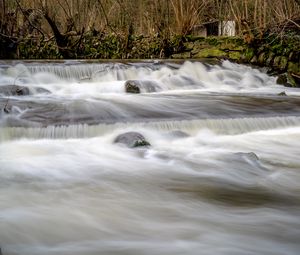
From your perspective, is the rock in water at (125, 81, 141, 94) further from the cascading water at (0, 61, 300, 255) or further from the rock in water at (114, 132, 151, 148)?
the rock in water at (114, 132, 151, 148)

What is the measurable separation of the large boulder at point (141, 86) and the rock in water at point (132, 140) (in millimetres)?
3268

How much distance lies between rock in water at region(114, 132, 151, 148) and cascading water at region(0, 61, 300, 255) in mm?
123

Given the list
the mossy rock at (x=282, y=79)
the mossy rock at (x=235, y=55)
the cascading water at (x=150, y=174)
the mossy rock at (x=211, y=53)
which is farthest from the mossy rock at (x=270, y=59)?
the cascading water at (x=150, y=174)

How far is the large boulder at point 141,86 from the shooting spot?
8.48 m

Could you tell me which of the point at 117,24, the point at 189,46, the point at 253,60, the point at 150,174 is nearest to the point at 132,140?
the point at 150,174

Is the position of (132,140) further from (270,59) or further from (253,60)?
(253,60)

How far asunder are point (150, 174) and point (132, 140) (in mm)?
1005

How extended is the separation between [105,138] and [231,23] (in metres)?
9.53

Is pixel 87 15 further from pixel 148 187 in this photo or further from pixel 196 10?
pixel 148 187

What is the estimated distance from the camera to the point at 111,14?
45.5 ft

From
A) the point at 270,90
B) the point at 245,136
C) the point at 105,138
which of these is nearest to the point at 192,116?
the point at 245,136

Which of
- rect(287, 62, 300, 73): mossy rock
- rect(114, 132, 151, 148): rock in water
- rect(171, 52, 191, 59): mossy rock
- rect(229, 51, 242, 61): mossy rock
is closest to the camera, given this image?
rect(114, 132, 151, 148): rock in water

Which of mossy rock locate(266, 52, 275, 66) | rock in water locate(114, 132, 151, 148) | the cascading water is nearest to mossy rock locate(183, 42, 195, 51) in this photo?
mossy rock locate(266, 52, 275, 66)

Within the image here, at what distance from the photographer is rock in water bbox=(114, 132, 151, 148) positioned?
505 centimetres
